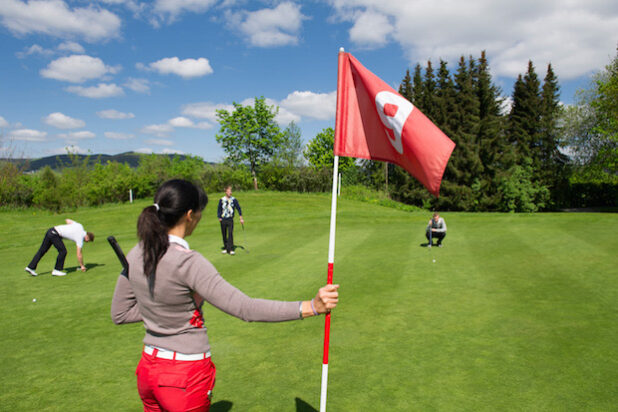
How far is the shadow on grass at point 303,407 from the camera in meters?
4.29

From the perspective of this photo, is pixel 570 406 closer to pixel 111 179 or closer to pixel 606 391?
pixel 606 391

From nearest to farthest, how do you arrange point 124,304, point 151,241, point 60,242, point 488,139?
point 151,241 → point 124,304 → point 60,242 → point 488,139

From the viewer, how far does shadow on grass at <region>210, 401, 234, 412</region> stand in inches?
169

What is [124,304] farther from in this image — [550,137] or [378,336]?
[550,137]

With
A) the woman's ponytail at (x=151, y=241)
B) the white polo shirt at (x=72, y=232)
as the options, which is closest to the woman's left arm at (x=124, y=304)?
the woman's ponytail at (x=151, y=241)

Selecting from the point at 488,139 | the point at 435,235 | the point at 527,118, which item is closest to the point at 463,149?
the point at 488,139

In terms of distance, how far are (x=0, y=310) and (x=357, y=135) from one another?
8088 mm

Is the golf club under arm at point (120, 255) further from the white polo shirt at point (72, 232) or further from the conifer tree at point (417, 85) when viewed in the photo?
the conifer tree at point (417, 85)

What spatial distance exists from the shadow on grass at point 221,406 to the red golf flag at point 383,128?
2874 mm

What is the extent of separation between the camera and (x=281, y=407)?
4316 mm

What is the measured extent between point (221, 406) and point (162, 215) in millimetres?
2792

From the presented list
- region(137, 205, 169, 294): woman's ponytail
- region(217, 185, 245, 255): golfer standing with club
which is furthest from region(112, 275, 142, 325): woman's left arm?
region(217, 185, 245, 255): golfer standing with club

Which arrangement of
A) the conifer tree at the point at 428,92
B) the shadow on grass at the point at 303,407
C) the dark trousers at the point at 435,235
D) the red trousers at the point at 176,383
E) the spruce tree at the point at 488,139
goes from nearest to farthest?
the red trousers at the point at 176,383 → the shadow on grass at the point at 303,407 → the dark trousers at the point at 435,235 → the spruce tree at the point at 488,139 → the conifer tree at the point at 428,92

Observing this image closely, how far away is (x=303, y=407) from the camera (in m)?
4.34
